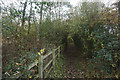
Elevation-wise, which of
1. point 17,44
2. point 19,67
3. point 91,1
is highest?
point 91,1

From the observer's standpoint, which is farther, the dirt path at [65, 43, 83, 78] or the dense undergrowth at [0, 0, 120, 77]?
the dirt path at [65, 43, 83, 78]

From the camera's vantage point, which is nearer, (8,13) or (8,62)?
(8,62)

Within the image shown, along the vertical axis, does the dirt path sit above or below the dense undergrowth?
below

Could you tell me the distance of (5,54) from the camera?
6.68ft

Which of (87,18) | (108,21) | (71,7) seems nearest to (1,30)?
(108,21)

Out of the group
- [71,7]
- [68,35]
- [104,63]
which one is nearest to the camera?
Result: [104,63]

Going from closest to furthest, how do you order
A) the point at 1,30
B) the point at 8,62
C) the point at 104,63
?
1. the point at 1,30
2. the point at 8,62
3. the point at 104,63

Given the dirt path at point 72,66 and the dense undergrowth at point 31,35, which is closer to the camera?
the dense undergrowth at point 31,35

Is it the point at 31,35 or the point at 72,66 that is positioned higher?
the point at 31,35

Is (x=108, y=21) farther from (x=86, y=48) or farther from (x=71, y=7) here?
(x=71, y=7)

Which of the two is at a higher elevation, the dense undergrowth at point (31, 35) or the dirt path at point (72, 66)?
the dense undergrowth at point (31, 35)

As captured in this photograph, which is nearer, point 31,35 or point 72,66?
point 31,35

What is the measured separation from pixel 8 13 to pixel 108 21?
3648mm

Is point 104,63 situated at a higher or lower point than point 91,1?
lower
